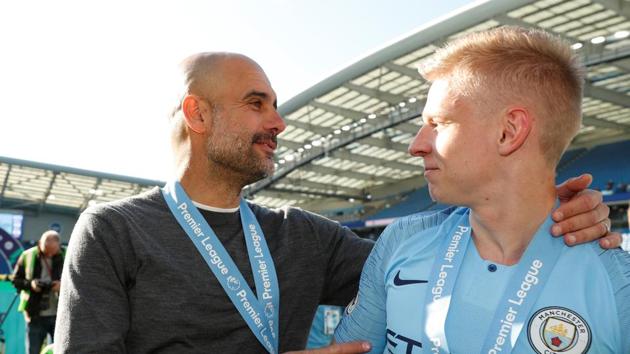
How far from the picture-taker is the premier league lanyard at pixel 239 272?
2029 mm

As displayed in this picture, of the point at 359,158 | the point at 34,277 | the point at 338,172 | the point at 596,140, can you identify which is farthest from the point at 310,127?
the point at 34,277

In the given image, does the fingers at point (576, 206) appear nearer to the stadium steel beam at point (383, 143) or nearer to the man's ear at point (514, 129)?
the man's ear at point (514, 129)

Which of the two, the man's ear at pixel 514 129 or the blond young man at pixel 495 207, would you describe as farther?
the man's ear at pixel 514 129

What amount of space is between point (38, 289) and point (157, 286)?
16.4 ft

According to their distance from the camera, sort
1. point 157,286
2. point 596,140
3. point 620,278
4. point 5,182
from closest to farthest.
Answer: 1. point 620,278
2. point 157,286
3. point 596,140
4. point 5,182

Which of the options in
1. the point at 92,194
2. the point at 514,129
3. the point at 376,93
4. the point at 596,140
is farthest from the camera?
the point at 92,194

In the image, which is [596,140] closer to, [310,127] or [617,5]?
[310,127]

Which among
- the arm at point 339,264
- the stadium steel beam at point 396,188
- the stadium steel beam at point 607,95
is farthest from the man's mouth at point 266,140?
the stadium steel beam at point 396,188

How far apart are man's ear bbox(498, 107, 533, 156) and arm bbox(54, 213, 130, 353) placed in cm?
127

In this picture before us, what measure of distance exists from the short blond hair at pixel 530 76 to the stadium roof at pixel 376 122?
1132 cm

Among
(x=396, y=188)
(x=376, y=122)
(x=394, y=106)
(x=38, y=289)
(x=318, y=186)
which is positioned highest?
(x=394, y=106)

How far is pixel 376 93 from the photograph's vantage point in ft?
76.5

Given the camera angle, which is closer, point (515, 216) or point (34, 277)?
point (515, 216)

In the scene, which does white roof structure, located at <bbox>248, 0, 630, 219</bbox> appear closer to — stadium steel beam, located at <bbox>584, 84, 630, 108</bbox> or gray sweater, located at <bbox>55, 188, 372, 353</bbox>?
stadium steel beam, located at <bbox>584, 84, 630, 108</bbox>
